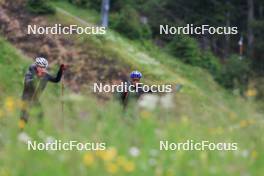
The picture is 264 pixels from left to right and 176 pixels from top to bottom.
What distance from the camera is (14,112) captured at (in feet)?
19.9

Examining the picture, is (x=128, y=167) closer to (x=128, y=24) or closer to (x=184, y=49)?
(x=128, y=24)

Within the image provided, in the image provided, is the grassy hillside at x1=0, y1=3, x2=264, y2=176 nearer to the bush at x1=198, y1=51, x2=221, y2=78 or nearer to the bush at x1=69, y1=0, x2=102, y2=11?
the bush at x1=198, y1=51, x2=221, y2=78

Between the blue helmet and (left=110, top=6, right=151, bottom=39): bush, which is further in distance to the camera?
(left=110, top=6, right=151, bottom=39): bush

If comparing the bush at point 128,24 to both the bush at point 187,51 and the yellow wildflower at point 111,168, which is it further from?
the yellow wildflower at point 111,168

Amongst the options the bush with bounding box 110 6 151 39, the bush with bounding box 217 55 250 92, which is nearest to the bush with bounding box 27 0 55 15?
the bush with bounding box 110 6 151 39

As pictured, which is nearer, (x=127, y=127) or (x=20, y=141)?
(x=20, y=141)

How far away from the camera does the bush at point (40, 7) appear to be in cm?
3809

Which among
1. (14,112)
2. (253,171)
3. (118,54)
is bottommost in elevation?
(253,171)

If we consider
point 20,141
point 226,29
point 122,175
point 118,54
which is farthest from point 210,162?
point 226,29

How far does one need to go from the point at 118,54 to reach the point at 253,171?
101 ft

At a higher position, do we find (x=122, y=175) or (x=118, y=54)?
(x=118, y=54)

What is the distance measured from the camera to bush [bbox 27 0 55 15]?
38.1m

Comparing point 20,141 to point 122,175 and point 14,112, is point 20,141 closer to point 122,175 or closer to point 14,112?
→ point 14,112

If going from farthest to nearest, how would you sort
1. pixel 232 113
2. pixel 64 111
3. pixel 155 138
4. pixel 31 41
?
pixel 31 41, pixel 64 111, pixel 232 113, pixel 155 138
